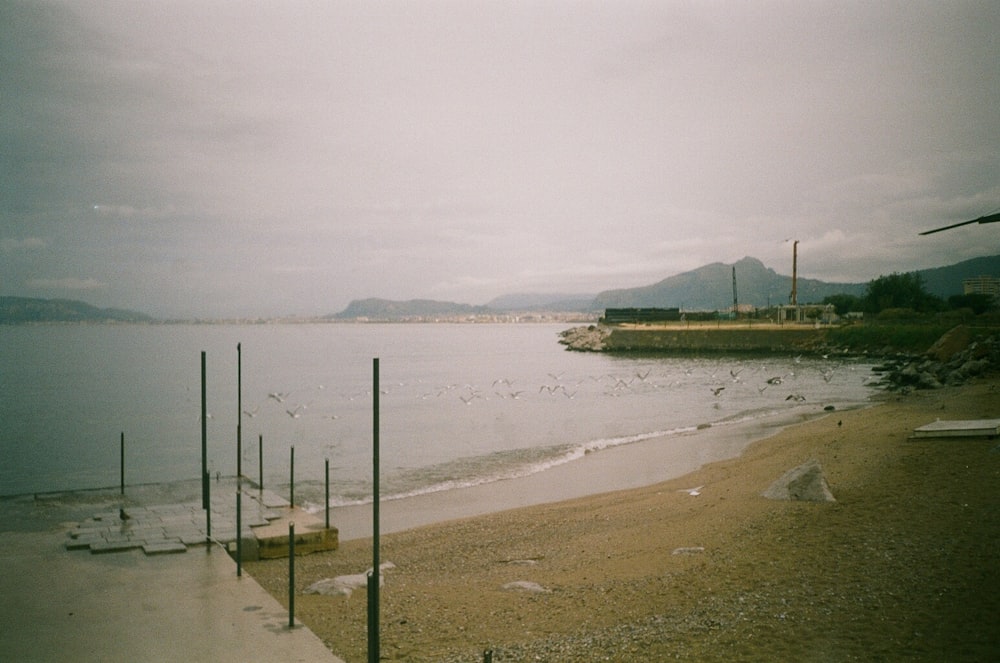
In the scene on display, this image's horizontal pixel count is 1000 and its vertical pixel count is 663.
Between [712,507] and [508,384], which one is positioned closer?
[712,507]

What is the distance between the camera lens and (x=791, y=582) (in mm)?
7430

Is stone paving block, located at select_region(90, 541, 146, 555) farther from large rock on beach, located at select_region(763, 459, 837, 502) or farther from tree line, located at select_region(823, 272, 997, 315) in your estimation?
tree line, located at select_region(823, 272, 997, 315)

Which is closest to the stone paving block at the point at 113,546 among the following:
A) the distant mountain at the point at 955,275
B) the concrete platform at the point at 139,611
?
the concrete platform at the point at 139,611

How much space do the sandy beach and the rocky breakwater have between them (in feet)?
83.5

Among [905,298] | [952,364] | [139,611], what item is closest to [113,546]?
[139,611]

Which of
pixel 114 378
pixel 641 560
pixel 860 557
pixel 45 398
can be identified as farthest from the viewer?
pixel 114 378

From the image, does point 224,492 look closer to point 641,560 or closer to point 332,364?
point 641,560

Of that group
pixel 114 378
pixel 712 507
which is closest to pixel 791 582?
pixel 712 507

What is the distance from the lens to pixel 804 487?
10930 mm

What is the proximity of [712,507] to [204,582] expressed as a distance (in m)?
8.15

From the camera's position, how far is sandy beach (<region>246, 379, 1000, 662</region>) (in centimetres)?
617

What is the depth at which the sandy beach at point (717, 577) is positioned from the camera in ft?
20.2

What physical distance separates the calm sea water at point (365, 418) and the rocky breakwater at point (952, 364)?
2.21 m

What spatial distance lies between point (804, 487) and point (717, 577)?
3.84 m
